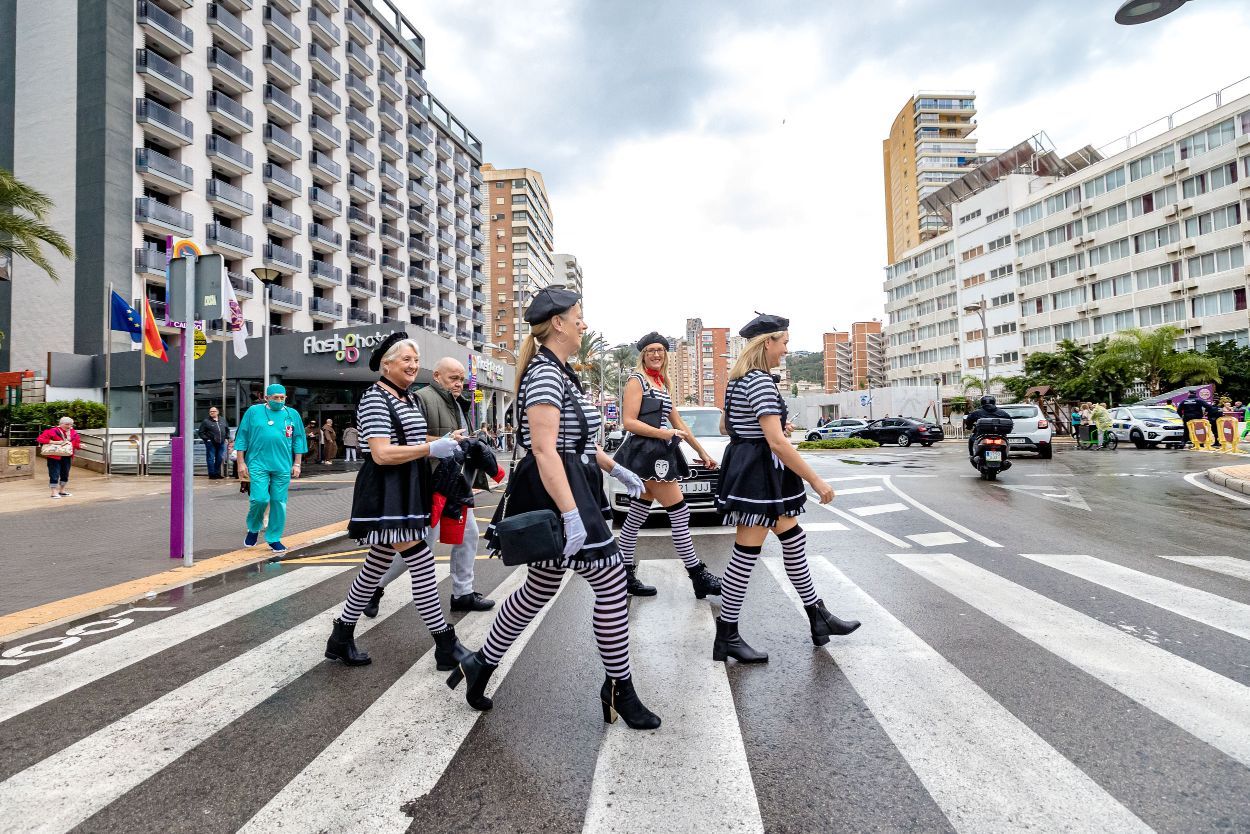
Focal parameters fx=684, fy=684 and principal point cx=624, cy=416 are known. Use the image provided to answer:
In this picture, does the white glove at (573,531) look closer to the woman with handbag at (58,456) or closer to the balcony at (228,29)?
the woman with handbag at (58,456)

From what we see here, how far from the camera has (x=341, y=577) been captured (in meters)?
6.02

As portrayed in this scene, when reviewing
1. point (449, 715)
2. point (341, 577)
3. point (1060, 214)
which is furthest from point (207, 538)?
point (1060, 214)

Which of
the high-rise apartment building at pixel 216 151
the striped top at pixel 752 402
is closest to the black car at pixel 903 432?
the high-rise apartment building at pixel 216 151

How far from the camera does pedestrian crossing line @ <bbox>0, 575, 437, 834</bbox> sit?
236 centimetres

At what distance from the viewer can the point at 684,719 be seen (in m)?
2.91

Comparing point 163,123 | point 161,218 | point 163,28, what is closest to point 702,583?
point 161,218

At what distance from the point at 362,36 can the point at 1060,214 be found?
180ft

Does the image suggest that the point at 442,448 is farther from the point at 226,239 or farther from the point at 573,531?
the point at 226,239

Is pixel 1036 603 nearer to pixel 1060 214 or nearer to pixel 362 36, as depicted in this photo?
pixel 362 36

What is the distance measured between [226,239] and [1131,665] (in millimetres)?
41546

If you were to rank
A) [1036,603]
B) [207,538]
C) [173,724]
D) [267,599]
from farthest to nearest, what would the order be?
[207,538]
[267,599]
[1036,603]
[173,724]

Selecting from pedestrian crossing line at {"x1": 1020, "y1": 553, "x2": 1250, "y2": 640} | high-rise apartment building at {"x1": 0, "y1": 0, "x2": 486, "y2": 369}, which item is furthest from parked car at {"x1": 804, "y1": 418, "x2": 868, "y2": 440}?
pedestrian crossing line at {"x1": 1020, "y1": 553, "x2": 1250, "y2": 640}

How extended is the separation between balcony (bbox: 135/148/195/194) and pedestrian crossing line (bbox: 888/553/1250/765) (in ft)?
130

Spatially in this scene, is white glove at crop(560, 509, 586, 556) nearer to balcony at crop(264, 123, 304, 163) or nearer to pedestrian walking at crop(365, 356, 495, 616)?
pedestrian walking at crop(365, 356, 495, 616)
